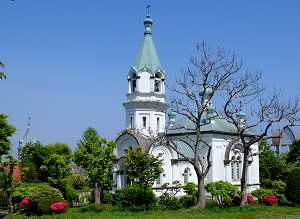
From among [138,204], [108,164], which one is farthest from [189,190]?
[108,164]

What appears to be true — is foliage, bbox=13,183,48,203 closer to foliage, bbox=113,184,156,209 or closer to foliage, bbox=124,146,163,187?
foliage, bbox=113,184,156,209

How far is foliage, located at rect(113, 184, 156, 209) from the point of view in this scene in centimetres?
2539

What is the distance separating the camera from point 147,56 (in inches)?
1406

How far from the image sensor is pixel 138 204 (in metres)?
26.0

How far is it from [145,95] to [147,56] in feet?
12.9

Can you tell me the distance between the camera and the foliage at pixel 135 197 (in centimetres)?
2539

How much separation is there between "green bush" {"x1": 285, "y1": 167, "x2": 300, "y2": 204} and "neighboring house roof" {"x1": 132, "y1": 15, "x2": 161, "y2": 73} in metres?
16.7

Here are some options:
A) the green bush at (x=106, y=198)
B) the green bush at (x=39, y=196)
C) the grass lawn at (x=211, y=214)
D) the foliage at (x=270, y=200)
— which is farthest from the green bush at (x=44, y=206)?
the foliage at (x=270, y=200)

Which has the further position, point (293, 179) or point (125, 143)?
point (125, 143)

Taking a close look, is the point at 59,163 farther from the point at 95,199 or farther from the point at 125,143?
the point at 125,143

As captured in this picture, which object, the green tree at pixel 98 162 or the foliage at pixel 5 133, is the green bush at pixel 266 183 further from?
the foliage at pixel 5 133

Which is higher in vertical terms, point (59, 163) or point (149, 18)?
point (149, 18)

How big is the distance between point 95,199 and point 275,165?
84.8ft

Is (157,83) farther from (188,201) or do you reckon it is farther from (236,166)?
(188,201)
